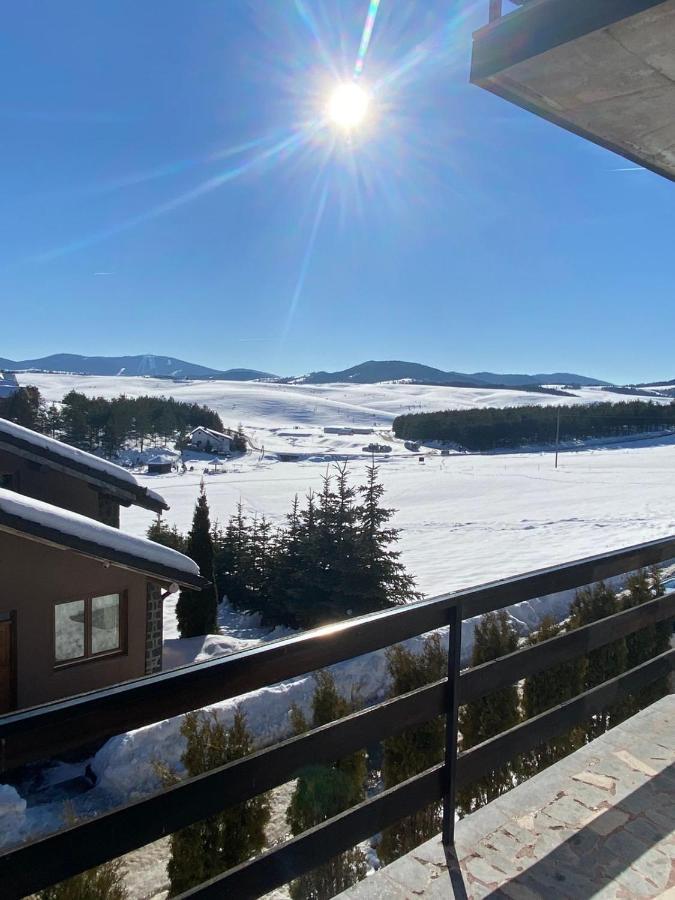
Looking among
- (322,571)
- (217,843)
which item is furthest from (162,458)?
(217,843)

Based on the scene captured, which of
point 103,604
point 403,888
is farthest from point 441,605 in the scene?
point 103,604

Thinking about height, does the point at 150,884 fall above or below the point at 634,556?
below

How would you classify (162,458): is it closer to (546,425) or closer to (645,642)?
(546,425)

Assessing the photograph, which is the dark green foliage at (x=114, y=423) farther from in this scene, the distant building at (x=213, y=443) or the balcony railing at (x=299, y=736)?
the balcony railing at (x=299, y=736)

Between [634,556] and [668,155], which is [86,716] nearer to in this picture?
[634,556]

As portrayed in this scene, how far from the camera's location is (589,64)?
212 centimetres

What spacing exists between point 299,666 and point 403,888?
0.89 meters

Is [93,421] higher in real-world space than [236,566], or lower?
higher

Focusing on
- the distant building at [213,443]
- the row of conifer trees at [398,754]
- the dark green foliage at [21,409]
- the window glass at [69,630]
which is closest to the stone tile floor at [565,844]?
the row of conifer trees at [398,754]

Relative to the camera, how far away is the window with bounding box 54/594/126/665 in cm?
759

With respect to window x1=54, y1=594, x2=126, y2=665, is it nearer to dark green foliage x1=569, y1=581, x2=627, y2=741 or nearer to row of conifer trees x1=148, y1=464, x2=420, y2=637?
row of conifer trees x1=148, y1=464, x2=420, y2=637

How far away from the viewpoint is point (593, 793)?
2.28m

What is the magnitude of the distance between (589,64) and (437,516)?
27.5 m

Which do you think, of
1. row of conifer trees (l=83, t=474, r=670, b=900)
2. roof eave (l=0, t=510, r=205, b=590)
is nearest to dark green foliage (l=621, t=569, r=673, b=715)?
row of conifer trees (l=83, t=474, r=670, b=900)
